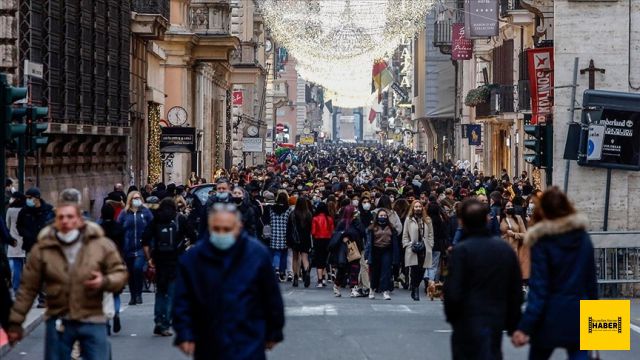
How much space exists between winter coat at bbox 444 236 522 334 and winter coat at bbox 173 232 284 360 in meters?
1.34

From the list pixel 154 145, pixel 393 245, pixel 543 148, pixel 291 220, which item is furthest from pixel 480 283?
pixel 154 145

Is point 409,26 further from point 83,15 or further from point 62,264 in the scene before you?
point 62,264

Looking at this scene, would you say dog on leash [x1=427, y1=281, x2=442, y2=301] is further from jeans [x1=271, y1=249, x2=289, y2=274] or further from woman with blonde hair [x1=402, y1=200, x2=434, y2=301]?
jeans [x1=271, y1=249, x2=289, y2=274]

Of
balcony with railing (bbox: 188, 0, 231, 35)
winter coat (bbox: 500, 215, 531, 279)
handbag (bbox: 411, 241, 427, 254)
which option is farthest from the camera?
balcony with railing (bbox: 188, 0, 231, 35)

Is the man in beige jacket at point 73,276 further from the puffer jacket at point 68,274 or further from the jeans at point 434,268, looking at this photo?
the jeans at point 434,268

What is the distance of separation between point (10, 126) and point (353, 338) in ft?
16.7

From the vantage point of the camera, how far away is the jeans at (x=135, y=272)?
1916 cm

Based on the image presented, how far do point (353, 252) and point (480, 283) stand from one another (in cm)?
1436

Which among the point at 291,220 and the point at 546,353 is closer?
the point at 546,353

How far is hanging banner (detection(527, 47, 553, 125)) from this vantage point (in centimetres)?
3441

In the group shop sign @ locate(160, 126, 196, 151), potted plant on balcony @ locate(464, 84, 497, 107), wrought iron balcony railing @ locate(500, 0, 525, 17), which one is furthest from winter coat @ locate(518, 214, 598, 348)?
potted plant on balcony @ locate(464, 84, 497, 107)

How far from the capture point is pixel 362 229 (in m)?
24.7

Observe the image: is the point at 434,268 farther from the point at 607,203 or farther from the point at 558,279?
the point at 558,279

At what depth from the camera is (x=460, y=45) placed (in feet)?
228
